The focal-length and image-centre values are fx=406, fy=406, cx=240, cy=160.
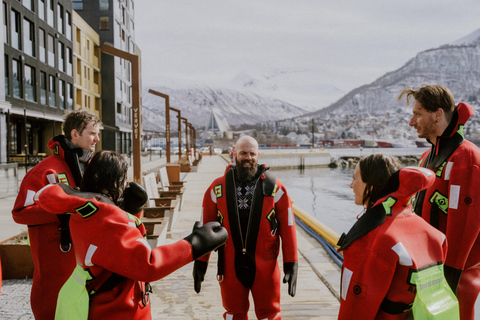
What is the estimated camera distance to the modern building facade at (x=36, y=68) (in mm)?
24234

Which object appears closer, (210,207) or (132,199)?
(132,199)

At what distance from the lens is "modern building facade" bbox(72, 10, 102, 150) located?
37.2 m

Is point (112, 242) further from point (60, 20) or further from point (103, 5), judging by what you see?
point (103, 5)

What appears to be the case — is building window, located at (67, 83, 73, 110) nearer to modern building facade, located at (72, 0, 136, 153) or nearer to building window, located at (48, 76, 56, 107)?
building window, located at (48, 76, 56, 107)

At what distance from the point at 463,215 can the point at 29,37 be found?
3005 cm

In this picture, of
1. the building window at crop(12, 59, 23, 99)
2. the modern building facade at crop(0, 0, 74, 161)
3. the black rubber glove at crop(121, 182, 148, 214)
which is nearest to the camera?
the black rubber glove at crop(121, 182, 148, 214)

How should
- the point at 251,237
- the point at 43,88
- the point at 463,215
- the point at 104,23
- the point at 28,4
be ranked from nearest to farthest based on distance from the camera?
the point at 463,215 → the point at 251,237 → the point at 28,4 → the point at 43,88 → the point at 104,23

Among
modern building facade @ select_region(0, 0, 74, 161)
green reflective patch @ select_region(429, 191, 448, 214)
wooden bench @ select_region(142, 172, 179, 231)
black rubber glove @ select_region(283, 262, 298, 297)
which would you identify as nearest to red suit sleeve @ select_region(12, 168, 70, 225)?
black rubber glove @ select_region(283, 262, 298, 297)

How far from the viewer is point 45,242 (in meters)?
2.87

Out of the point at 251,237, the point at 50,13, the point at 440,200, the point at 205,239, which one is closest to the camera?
the point at 205,239

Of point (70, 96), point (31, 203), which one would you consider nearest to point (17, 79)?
point (70, 96)

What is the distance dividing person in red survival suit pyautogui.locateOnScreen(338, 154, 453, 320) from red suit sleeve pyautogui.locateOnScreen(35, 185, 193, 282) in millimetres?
804

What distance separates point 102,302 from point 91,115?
166 centimetres

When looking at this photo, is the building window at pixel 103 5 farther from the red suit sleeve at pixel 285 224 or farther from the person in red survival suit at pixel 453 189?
the person in red survival suit at pixel 453 189
